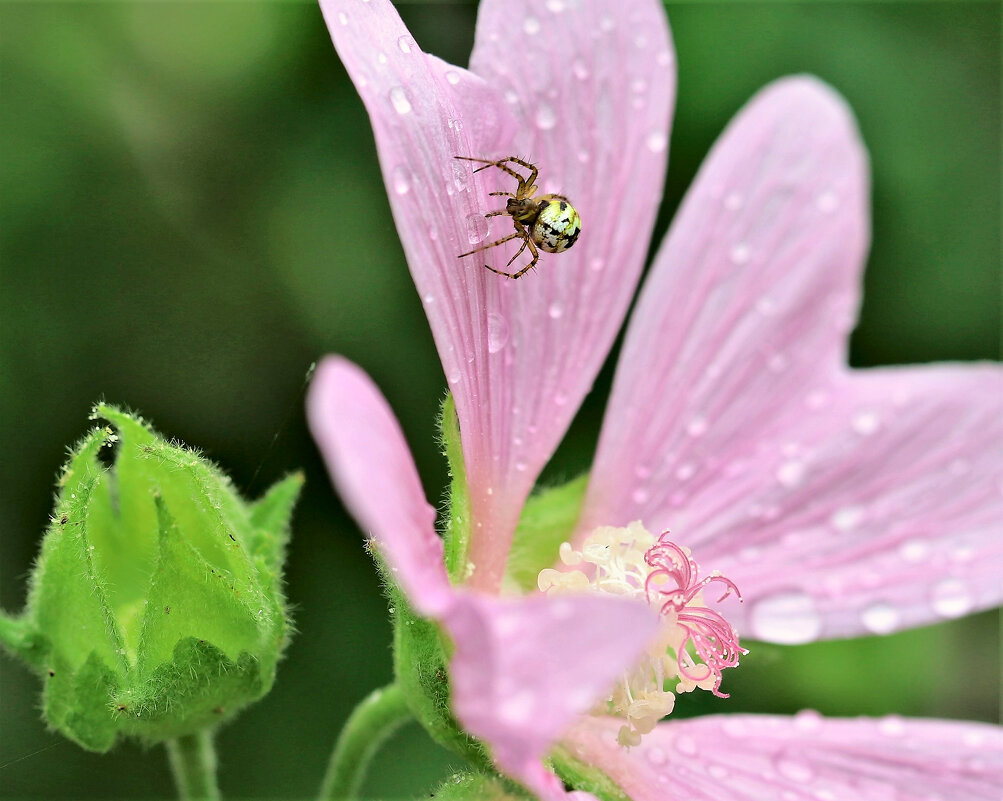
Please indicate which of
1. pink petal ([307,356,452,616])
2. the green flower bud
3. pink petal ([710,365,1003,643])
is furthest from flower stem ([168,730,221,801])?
pink petal ([710,365,1003,643])

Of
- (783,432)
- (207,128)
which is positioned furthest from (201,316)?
(783,432)

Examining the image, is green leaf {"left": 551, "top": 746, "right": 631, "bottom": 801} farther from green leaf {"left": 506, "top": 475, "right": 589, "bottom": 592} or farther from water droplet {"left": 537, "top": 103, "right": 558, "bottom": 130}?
water droplet {"left": 537, "top": 103, "right": 558, "bottom": 130}

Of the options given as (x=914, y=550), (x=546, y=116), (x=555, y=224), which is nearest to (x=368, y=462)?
(x=555, y=224)

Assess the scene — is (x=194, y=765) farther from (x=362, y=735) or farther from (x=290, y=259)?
(x=290, y=259)

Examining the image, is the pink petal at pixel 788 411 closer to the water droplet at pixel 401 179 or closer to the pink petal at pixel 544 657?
the water droplet at pixel 401 179

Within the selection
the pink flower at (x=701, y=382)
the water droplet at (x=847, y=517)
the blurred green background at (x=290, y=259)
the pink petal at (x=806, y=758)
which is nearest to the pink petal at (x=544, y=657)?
the pink flower at (x=701, y=382)

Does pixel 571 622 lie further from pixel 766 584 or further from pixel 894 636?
pixel 894 636
